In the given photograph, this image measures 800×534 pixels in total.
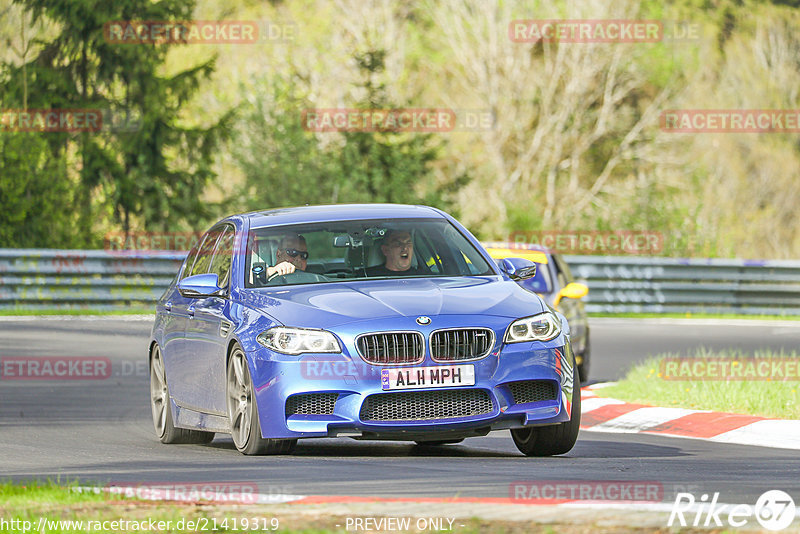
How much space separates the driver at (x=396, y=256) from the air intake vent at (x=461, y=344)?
118cm

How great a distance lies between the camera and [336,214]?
11.2 meters

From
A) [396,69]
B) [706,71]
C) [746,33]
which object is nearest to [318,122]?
[396,69]

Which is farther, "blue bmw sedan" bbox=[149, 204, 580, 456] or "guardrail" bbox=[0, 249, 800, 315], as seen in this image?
"guardrail" bbox=[0, 249, 800, 315]

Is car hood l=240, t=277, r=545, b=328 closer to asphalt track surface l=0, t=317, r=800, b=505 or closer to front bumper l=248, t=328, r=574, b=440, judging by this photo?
front bumper l=248, t=328, r=574, b=440

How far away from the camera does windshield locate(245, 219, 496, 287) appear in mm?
10656

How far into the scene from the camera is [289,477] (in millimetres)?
8602

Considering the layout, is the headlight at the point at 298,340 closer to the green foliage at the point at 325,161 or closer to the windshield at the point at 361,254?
the windshield at the point at 361,254

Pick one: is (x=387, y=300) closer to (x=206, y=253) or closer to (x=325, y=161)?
(x=206, y=253)

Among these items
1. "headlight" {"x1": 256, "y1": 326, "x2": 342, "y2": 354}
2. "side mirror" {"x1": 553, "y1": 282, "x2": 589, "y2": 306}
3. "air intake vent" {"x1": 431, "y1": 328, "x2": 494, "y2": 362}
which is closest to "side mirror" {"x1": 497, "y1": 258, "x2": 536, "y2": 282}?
"air intake vent" {"x1": 431, "y1": 328, "x2": 494, "y2": 362}

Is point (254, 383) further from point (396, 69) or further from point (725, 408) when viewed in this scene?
point (396, 69)

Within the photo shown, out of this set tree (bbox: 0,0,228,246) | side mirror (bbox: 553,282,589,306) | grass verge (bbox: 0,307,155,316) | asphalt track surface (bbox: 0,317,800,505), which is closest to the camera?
asphalt track surface (bbox: 0,317,800,505)

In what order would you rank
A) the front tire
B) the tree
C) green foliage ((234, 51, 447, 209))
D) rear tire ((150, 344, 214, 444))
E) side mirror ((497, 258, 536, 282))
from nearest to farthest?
the front tire, side mirror ((497, 258, 536, 282)), rear tire ((150, 344, 214, 444)), green foliage ((234, 51, 447, 209)), the tree

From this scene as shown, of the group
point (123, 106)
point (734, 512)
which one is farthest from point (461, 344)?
point (123, 106)

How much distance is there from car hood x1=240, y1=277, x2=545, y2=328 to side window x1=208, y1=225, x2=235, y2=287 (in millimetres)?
658
